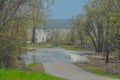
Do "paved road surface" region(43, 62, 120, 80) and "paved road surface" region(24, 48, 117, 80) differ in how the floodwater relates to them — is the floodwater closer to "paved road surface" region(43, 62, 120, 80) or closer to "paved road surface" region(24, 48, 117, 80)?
"paved road surface" region(24, 48, 117, 80)

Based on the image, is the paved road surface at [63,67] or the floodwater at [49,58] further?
the floodwater at [49,58]

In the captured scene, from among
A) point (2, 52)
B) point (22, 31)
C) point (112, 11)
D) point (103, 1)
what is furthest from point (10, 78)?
point (103, 1)

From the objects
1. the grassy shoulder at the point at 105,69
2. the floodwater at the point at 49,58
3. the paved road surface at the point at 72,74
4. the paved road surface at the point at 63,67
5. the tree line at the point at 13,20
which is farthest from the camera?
the floodwater at the point at 49,58

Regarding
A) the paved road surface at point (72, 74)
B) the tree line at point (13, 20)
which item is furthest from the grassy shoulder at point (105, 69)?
the tree line at point (13, 20)

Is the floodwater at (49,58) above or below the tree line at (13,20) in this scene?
below

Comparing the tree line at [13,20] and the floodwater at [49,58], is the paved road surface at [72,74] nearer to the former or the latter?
the tree line at [13,20]

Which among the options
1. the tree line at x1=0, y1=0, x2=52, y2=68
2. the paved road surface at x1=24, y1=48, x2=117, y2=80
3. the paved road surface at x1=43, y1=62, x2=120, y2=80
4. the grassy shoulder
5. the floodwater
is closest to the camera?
the paved road surface at x1=43, y1=62, x2=120, y2=80

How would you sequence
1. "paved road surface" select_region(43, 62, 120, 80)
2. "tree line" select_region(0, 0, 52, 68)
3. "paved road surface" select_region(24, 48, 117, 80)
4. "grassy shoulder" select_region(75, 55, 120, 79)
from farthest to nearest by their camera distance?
1. "grassy shoulder" select_region(75, 55, 120, 79)
2. "tree line" select_region(0, 0, 52, 68)
3. "paved road surface" select_region(24, 48, 117, 80)
4. "paved road surface" select_region(43, 62, 120, 80)

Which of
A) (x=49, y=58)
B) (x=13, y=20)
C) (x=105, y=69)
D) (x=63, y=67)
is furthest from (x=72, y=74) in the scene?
(x=49, y=58)

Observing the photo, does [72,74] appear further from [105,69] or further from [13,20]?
[105,69]

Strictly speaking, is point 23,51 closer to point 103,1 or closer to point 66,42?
point 103,1

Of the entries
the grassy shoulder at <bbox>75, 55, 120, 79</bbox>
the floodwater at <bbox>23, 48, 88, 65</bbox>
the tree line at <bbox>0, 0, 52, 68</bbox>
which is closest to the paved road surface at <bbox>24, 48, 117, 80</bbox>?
the floodwater at <bbox>23, 48, 88, 65</bbox>

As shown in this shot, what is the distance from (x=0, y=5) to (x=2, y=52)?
389 cm

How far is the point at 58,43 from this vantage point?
432ft
